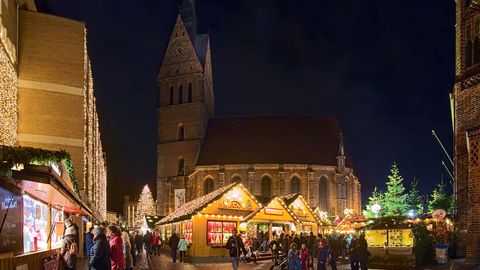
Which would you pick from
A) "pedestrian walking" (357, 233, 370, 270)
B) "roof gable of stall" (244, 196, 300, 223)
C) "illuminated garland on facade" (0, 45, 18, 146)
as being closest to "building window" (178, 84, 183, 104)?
"roof gable of stall" (244, 196, 300, 223)

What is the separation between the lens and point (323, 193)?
218 ft

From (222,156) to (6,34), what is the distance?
47.1 m

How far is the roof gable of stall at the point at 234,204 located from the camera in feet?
95.3

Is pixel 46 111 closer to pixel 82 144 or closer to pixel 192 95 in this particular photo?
pixel 82 144

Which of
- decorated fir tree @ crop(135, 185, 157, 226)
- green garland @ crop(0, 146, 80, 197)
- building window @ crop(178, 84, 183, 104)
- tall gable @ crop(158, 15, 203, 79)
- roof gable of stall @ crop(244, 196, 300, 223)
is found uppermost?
tall gable @ crop(158, 15, 203, 79)

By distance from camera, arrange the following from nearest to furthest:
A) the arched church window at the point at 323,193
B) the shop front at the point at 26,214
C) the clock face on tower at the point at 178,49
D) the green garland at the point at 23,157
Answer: the shop front at the point at 26,214, the green garland at the point at 23,157, the arched church window at the point at 323,193, the clock face on tower at the point at 178,49

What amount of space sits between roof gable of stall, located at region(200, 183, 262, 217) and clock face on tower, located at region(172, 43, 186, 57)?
42720 mm

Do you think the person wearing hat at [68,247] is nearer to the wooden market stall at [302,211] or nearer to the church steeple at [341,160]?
the wooden market stall at [302,211]

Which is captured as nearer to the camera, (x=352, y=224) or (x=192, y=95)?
(x=352, y=224)

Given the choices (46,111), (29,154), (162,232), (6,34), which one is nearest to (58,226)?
(29,154)

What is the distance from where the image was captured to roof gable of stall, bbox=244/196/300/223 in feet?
98.4

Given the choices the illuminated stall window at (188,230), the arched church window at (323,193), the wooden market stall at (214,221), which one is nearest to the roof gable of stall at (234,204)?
the wooden market stall at (214,221)

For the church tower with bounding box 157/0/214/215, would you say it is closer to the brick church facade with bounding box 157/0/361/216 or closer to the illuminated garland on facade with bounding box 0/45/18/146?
the brick church facade with bounding box 157/0/361/216

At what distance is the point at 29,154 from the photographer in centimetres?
1216
